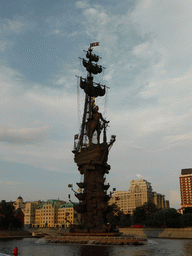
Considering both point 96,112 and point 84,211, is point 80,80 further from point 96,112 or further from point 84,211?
point 84,211

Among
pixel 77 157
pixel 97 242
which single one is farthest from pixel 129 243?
pixel 77 157

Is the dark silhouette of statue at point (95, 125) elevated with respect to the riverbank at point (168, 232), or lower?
elevated

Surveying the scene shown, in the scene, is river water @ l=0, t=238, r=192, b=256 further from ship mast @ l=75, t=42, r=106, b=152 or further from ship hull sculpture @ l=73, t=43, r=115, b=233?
ship mast @ l=75, t=42, r=106, b=152

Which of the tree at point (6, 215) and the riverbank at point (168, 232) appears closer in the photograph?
the riverbank at point (168, 232)

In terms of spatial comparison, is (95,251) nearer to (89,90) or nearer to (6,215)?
(89,90)

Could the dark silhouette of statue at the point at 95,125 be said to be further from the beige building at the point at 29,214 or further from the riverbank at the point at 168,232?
the beige building at the point at 29,214

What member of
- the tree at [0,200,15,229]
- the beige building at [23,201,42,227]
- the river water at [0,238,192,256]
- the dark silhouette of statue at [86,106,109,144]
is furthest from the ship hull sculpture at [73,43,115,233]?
the beige building at [23,201,42,227]

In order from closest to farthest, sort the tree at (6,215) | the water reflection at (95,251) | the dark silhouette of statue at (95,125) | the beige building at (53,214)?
the water reflection at (95,251) < the dark silhouette of statue at (95,125) < the tree at (6,215) < the beige building at (53,214)

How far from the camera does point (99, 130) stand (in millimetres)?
54375

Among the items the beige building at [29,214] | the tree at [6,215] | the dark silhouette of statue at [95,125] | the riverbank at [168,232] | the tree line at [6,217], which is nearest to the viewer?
the dark silhouette of statue at [95,125]

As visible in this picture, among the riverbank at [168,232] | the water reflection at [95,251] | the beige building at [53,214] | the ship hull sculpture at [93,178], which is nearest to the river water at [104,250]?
the water reflection at [95,251]

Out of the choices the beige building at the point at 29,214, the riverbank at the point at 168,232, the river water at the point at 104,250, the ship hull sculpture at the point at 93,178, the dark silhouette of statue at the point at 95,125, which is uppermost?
the dark silhouette of statue at the point at 95,125

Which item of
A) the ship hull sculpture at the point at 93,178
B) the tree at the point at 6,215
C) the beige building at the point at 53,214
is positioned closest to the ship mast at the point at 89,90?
the ship hull sculpture at the point at 93,178

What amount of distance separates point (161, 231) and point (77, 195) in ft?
96.5
